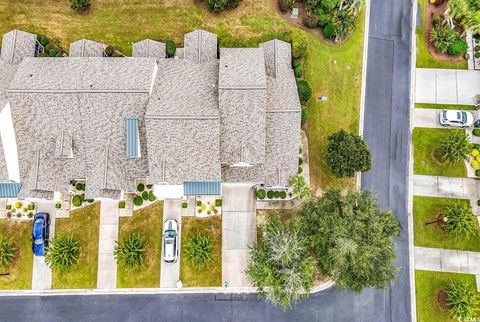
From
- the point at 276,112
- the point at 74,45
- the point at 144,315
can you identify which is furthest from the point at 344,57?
the point at 144,315

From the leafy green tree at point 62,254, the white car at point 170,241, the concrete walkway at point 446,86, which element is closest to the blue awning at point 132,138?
the white car at point 170,241

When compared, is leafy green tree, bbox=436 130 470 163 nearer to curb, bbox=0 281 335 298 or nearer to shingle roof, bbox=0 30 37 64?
curb, bbox=0 281 335 298

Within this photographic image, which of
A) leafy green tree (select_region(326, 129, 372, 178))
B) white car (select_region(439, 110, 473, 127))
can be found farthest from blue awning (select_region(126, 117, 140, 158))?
white car (select_region(439, 110, 473, 127))

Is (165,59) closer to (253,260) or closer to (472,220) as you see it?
(253,260)

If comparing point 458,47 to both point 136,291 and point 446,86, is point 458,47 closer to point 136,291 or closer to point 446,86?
point 446,86

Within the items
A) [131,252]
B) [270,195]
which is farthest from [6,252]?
[270,195]

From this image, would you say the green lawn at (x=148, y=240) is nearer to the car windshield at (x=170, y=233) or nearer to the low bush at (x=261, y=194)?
the car windshield at (x=170, y=233)
